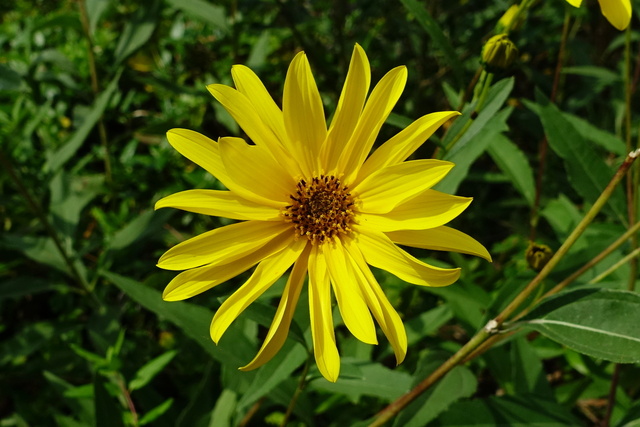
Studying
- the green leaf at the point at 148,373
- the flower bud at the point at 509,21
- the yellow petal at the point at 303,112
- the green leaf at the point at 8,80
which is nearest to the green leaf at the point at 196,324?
the green leaf at the point at 148,373

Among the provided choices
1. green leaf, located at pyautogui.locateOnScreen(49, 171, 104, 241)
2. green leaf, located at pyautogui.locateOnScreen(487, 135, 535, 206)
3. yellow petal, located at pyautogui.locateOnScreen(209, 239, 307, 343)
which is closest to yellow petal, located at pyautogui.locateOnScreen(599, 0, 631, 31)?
green leaf, located at pyautogui.locateOnScreen(487, 135, 535, 206)

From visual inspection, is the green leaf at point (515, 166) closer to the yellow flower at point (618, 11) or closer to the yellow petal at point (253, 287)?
the yellow flower at point (618, 11)

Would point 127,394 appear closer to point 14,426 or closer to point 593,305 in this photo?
point 14,426

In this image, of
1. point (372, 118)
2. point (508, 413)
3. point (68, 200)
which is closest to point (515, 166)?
point (508, 413)

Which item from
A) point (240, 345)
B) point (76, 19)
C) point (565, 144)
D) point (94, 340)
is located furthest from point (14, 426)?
point (565, 144)

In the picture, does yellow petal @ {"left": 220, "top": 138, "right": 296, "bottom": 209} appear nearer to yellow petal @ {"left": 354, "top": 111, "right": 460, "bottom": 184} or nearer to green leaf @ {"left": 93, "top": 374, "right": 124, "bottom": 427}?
yellow petal @ {"left": 354, "top": 111, "right": 460, "bottom": 184}

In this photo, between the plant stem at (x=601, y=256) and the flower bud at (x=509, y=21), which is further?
the flower bud at (x=509, y=21)

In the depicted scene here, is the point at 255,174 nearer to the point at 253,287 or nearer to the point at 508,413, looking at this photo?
the point at 253,287
